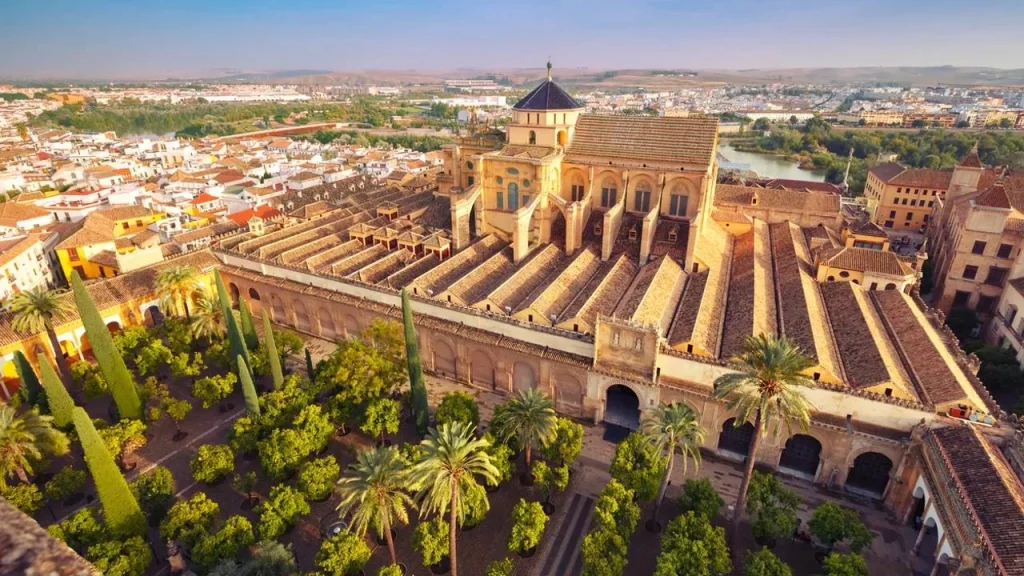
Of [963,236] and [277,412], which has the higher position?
[963,236]

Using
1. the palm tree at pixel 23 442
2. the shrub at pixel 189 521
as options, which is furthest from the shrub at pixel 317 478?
the palm tree at pixel 23 442

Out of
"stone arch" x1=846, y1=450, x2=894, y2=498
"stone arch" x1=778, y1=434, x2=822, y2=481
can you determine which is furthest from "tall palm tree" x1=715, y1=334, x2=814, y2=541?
"stone arch" x1=846, y1=450, x2=894, y2=498

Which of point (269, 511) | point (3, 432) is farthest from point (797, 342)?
point (3, 432)

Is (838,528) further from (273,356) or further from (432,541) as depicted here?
(273,356)

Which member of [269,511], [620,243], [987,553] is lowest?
[269,511]

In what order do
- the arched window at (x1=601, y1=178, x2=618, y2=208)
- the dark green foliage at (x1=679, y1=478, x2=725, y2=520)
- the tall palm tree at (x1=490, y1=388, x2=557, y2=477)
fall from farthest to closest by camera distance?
the arched window at (x1=601, y1=178, x2=618, y2=208), the tall palm tree at (x1=490, y1=388, x2=557, y2=477), the dark green foliage at (x1=679, y1=478, x2=725, y2=520)

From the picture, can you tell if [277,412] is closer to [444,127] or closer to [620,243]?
[620,243]

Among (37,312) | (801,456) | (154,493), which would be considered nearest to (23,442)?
(154,493)

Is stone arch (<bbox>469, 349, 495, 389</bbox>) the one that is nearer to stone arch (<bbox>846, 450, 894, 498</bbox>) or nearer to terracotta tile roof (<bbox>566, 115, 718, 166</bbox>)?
terracotta tile roof (<bbox>566, 115, 718, 166</bbox>)
